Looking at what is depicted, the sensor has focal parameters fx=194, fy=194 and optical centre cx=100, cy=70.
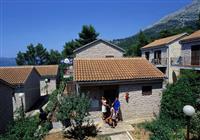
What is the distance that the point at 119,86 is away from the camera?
14812 millimetres

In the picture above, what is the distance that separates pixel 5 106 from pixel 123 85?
8.64m

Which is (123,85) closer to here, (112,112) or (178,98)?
(112,112)

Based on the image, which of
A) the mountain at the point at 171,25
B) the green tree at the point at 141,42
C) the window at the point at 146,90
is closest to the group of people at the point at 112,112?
the window at the point at 146,90

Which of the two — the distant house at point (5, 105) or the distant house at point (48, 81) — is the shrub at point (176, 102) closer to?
the distant house at point (5, 105)

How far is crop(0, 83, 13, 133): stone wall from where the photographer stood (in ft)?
42.1

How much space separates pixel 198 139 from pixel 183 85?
15.7 feet

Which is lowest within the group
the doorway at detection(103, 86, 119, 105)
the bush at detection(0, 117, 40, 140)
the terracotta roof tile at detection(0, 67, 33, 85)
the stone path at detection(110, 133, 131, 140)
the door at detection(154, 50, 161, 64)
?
the stone path at detection(110, 133, 131, 140)

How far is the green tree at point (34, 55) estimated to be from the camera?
229 ft

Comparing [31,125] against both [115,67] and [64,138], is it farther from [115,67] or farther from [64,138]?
[115,67]

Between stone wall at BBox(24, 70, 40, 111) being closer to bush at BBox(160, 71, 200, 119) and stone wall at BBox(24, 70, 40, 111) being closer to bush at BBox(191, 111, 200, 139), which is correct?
bush at BBox(160, 71, 200, 119)

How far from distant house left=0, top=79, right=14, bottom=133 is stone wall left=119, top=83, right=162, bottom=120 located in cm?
817

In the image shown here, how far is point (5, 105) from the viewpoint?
539 inches

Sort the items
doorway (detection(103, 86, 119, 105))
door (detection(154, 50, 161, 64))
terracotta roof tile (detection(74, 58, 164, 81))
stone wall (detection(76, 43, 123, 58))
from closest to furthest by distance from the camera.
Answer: terracotta roof tile (detection(74, 58, 164, 81)) → doorway (detection(103, 86, 119, 105)) → stone wall (detection(76, 43, 123, 58)) → door (detection(154, 50, 161, 64))

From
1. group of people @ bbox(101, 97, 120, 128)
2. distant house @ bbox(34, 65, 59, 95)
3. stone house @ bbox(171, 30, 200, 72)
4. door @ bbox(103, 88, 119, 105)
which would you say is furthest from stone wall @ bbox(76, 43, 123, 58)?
group of people @ bbox(101, 97, 120, 128)
